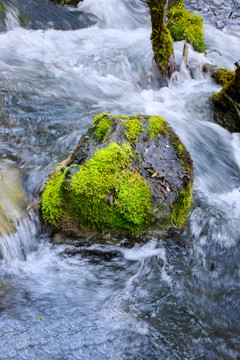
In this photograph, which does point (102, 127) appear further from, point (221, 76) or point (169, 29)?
point (169, 29)

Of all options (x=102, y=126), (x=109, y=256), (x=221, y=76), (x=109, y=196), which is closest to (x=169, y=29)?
(x=221, y=76)

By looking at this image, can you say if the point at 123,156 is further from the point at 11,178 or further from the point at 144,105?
the point at 144,105

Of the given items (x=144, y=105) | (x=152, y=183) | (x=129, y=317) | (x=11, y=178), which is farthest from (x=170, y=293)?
(x=144, y=105)

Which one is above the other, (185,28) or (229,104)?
(185,28)

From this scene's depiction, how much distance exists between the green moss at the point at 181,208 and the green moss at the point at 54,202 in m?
1.42

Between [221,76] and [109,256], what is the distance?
6430mm

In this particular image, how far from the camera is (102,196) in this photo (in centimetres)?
346

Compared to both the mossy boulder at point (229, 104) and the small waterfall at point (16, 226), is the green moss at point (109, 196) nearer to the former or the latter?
the small waterfall at point (16, 226)

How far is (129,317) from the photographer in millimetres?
2965

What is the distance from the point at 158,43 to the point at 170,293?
5580 millimetres

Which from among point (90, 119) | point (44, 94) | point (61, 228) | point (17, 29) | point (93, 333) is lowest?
point (93, 333)

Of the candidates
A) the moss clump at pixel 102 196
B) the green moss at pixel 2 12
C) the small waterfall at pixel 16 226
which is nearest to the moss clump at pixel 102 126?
the moss clump at pixel 102 196

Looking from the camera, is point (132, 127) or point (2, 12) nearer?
point (132, 127)

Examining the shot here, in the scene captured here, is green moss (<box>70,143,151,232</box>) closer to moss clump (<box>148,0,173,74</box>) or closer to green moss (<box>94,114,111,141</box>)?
green moss (<box>94,114,111,141</box>)
